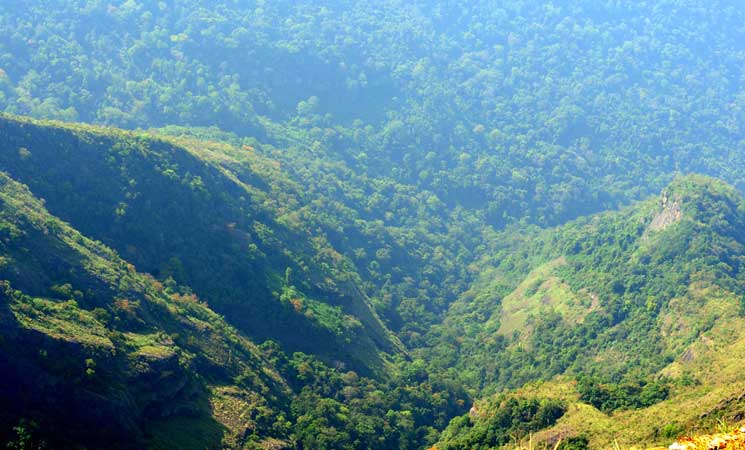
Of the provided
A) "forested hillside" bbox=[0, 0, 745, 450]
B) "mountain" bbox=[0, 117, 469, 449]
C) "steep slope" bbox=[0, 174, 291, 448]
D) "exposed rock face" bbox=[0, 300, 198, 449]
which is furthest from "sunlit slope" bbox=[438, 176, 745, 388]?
"exposed rock face" bbox=[0, 300, 198, 449]

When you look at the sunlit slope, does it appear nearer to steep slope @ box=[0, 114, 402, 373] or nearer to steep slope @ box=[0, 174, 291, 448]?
steep slope @ box=[0, 114, 402, 373]

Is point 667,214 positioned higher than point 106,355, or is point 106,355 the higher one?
point 667,214

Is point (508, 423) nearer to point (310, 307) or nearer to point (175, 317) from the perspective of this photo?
point (310, 307)

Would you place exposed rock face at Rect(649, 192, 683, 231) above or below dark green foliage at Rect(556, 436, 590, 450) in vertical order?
above

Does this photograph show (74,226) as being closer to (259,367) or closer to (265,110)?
(259,367)

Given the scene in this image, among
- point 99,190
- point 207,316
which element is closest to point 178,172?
point 99,190

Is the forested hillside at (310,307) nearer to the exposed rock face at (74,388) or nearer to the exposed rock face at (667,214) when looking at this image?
the exposed rock face at (74,388)

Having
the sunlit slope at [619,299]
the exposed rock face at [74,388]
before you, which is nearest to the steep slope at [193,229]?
the sunlit slope at [619,299]

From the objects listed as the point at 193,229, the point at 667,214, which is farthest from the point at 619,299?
the point at 193,229
